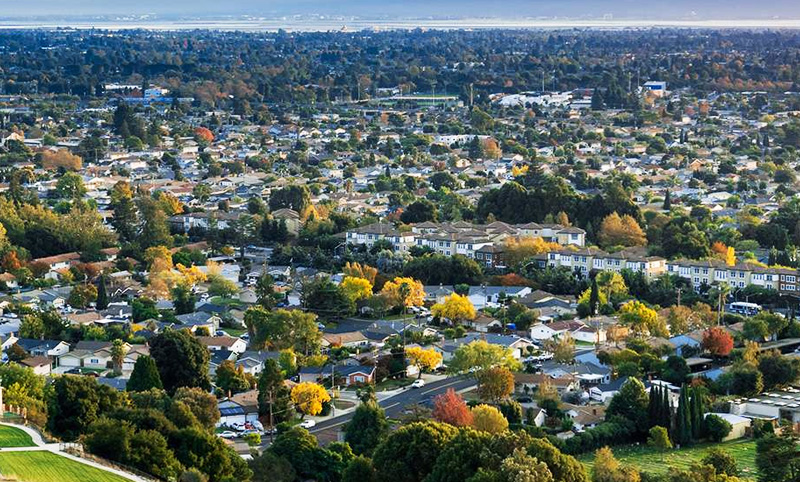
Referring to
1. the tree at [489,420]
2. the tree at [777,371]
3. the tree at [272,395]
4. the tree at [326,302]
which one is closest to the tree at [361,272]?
the tree at [326,302]

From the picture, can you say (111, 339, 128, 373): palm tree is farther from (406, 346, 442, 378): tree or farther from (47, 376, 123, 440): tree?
(47, 376, 123, 440): tree

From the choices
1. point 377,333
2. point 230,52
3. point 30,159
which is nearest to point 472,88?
point 30,159

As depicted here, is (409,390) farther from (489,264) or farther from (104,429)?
(489,264)

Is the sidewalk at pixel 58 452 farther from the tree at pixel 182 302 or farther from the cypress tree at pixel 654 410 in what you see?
the tree at pixel 182 302

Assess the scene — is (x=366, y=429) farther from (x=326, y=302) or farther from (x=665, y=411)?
(x=326, y=302)

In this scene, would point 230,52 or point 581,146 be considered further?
point 230,52
